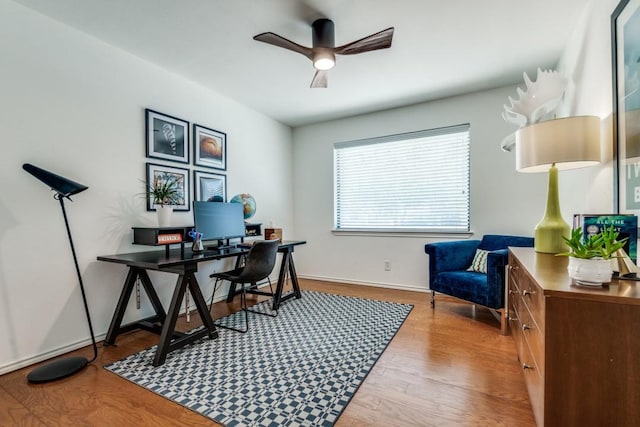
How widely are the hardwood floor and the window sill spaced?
1.37 m

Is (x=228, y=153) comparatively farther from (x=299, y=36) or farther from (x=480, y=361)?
(x=480, y=361)

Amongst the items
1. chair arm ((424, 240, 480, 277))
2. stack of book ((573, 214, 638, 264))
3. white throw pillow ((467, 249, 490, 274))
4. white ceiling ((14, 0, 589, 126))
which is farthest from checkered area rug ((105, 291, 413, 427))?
white ceiling ((14, 0, 589, 126))

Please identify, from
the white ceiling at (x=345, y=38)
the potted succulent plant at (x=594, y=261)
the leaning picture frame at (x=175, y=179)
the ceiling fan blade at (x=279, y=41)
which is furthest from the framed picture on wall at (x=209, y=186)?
the potted succulent plant at (x=594, y=261)

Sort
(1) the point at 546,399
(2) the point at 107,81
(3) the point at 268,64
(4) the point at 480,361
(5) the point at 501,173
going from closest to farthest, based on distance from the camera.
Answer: (1) the point at 546,399 < (4) the point at 480,361 < (2) the point at 107,81 < (3) the point at 268,64 < (5) the point at 501,173

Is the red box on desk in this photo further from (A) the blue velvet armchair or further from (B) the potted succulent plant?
(B) the potted succulent plant

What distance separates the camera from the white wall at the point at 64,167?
1.92m

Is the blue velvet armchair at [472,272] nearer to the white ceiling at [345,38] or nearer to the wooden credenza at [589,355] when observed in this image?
the wooden credenza at [589,355]

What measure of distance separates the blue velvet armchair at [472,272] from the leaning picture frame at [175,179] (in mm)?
2606

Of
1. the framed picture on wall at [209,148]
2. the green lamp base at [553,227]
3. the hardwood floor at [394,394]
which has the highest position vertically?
the framed picture on wall at [209,148]

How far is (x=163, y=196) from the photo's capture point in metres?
2.67

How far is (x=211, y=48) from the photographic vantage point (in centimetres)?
248

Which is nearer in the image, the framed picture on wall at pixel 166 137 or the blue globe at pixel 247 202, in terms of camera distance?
the framed picture on wall at pixel 166 137

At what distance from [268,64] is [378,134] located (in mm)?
1835

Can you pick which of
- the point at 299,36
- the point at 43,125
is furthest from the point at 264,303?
the point at 299,36
